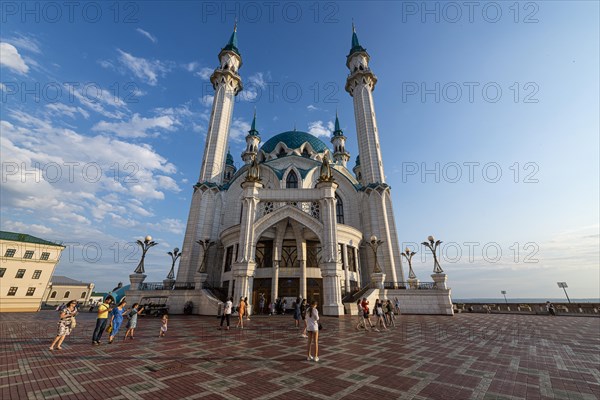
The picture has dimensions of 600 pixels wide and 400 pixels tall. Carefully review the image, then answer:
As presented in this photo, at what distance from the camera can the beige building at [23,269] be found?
29438mm

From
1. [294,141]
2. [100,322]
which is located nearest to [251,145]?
[294,141]

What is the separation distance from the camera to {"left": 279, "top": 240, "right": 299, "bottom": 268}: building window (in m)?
24.2

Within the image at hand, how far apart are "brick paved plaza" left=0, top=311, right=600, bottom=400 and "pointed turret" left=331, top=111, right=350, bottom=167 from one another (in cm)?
4133

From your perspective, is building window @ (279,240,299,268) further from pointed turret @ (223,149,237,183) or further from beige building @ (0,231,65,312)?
beige building @ (0,231,65,312)

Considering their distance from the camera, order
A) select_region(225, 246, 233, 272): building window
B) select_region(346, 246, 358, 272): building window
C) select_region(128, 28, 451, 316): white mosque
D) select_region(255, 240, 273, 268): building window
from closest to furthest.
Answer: select_region(128, 28, 451, 316): white mosque → select_region(255, 240, 273, 268): building window → select_region(225, 246, 233, 272): building window → select_region(346, 246, 358, 272): building window

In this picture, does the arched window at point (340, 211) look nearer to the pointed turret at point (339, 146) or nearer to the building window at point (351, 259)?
the building window at point (351, 259)

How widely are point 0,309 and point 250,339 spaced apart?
1502 inches

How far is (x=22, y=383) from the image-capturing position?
5.09 m

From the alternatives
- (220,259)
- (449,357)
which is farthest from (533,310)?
(220,259)

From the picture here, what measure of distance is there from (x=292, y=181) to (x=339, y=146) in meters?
21.3

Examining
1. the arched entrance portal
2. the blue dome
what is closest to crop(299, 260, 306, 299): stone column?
the arched entrance portal

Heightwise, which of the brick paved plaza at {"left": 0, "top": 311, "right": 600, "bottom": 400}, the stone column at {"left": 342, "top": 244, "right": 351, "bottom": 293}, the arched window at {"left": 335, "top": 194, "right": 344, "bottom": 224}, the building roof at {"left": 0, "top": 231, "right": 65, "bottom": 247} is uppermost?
the arched window at {"left": 335, "top": 194, "right": 344, "bottom": 224}

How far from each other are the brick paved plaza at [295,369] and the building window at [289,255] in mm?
14274

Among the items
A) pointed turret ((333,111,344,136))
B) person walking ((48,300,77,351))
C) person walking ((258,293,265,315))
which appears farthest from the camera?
pointed turret ((333,111,344,136))
